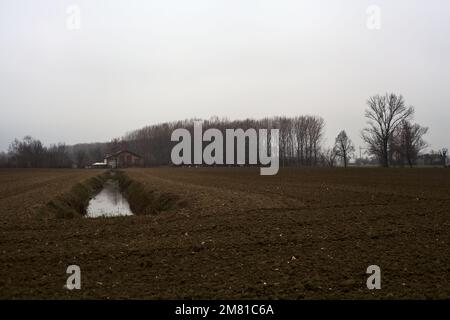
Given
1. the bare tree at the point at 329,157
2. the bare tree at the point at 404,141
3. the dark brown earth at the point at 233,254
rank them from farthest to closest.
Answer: the bare tree at the point at 329,157 < the bare tree at the point at 404,141 < the dark brown earth at the point at 233,254

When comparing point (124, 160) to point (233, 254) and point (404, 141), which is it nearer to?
point (404, 141)

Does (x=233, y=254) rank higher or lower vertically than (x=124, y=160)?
lower

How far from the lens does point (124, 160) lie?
524 feet

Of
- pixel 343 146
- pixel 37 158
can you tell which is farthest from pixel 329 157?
pixel 37 158

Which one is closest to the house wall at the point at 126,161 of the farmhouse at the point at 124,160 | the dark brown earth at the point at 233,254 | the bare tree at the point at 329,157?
the farmhouse at the point at 124,160

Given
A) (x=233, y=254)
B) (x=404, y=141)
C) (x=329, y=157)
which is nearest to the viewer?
(x=233, y=254)

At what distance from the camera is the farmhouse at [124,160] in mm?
156000

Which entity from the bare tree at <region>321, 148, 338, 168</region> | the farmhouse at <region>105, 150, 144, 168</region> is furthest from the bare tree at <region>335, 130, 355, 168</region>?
the farmhouse at <region>105, 150, 144, 168</region>

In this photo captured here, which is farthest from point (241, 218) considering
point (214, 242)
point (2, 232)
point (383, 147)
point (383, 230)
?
point (383, 147)

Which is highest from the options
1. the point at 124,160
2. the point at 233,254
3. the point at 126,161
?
the point at 124,160

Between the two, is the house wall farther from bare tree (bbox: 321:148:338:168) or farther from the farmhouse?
bare tree (bbox: 321:148:338:168)

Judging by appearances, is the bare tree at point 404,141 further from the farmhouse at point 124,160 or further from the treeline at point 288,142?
the farmhouse at point 124,160
